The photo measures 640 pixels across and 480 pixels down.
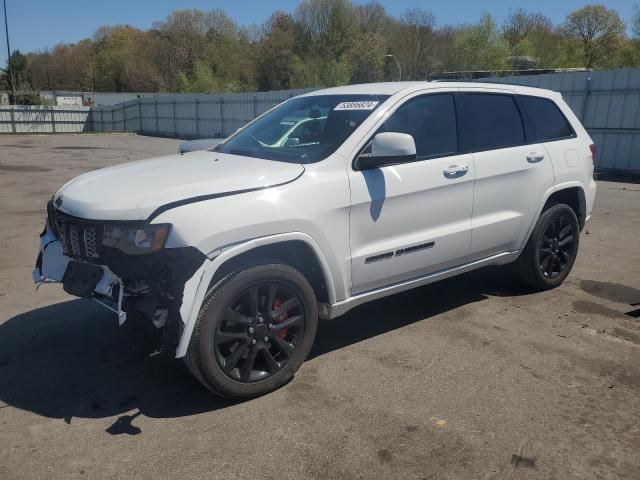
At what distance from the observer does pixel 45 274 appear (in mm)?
3586

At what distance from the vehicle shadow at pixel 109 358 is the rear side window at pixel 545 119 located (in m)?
1.47

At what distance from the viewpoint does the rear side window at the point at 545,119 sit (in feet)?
16.7

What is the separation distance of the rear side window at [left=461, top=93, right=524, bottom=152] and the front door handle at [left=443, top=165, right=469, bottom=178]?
203 mm

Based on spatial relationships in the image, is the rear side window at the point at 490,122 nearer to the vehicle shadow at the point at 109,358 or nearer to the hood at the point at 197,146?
the vehicle shadow at the point at 109,358

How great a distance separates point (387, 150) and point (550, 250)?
2.49 m

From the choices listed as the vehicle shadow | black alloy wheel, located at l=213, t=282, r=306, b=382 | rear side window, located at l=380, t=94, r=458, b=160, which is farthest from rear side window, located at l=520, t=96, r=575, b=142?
black alloy wheel, located at l=213, t=282, r=306, b=382

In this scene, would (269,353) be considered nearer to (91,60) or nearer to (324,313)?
(324,313)

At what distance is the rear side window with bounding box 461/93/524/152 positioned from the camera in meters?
4.52

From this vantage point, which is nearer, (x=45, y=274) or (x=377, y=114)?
(x=45, y=274)

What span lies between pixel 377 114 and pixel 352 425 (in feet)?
6.74

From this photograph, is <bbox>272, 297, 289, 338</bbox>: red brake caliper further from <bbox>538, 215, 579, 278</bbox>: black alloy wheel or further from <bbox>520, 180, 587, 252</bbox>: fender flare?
<bbox>538, 215, 579, 278</bbox>: black alloy wheel

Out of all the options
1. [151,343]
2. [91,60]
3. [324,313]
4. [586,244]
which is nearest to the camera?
[324,313]

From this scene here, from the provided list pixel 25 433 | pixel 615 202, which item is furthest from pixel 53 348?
pixel 615 202

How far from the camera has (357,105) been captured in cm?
411
